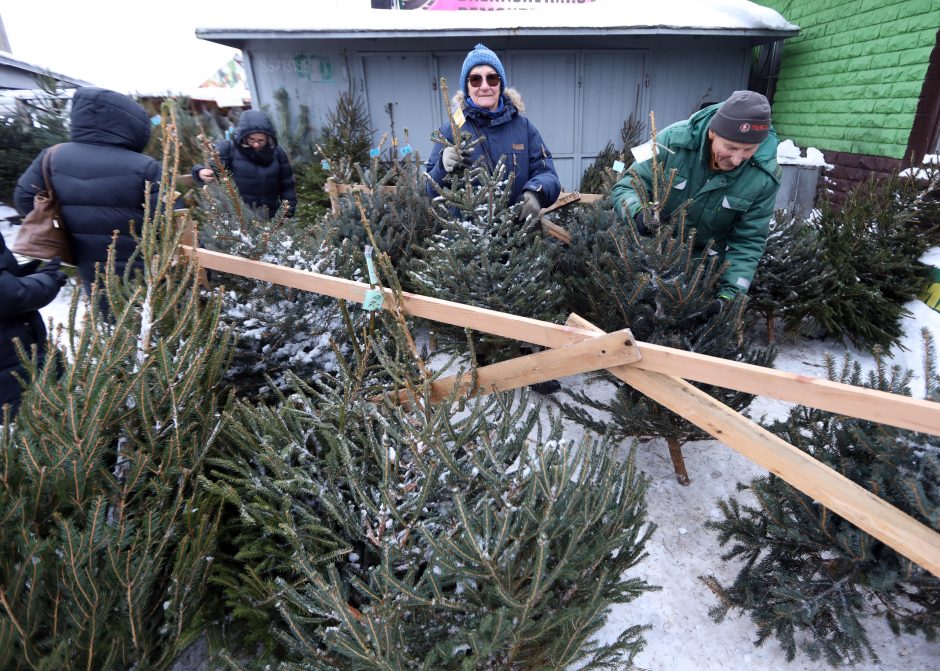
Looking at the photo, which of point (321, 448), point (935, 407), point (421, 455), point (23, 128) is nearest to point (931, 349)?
point (935, 407)

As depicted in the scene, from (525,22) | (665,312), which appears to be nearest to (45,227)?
(665,312)

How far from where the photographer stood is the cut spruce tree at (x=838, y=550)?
146 cm

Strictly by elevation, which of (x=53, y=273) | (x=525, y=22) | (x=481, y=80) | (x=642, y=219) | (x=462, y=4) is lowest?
(x=53, y=273)

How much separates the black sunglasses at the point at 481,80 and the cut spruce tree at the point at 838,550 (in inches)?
97.6

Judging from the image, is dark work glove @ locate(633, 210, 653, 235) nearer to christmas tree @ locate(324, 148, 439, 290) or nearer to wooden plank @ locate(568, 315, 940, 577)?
wooden plank @ locate(568, 315, 940, 577)

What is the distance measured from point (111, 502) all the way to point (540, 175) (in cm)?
292

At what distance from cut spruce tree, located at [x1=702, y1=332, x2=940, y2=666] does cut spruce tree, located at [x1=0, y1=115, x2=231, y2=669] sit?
6.14ft

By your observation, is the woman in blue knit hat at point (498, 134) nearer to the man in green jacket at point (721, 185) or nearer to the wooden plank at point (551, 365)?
the man in green jacket at point (721, 185)

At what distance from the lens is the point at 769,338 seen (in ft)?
13.0

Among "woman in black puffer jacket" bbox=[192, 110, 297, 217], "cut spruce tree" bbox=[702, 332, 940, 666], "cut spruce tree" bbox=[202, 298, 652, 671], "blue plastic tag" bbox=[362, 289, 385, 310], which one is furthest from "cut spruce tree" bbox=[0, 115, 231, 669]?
"woman in black puffer jacket" bbox=[192, 110, 297, 217]

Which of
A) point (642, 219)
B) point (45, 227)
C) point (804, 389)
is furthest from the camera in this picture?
point (45, 227)

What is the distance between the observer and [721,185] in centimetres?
262

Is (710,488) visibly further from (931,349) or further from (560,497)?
(560,497)

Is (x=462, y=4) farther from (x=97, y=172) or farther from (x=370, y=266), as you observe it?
(x=370, y=266)
